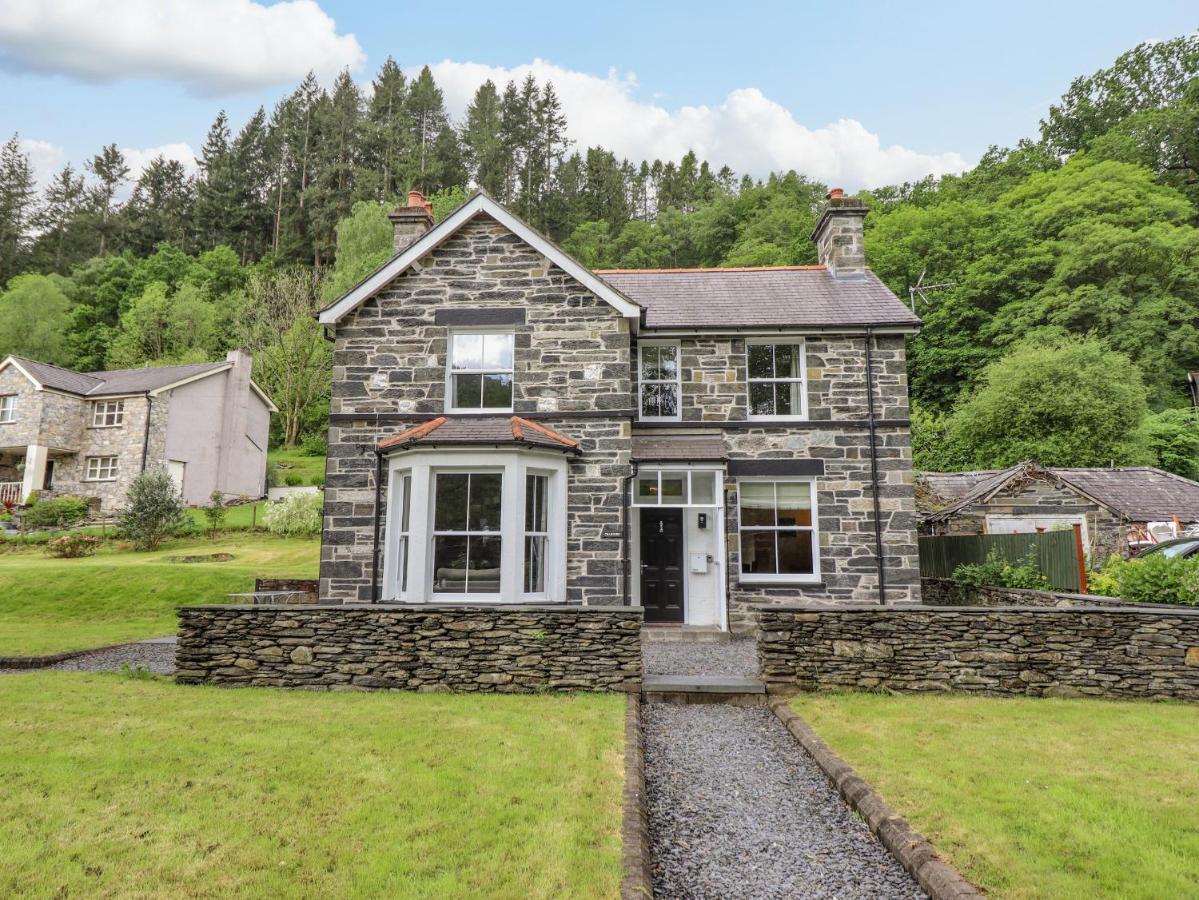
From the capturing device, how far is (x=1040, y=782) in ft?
19.1

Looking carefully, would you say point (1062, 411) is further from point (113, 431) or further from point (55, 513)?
point (113, 431)

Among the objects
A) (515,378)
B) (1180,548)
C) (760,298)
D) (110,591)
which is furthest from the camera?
(110,591)

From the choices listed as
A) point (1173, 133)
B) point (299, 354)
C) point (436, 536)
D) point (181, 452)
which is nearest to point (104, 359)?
point (299, 354)

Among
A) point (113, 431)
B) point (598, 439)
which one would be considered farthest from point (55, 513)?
point (598, 439)

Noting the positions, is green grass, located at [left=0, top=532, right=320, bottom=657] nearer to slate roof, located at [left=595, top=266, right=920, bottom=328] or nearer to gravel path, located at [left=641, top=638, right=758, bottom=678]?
gravel path, located at [left=641, top=638, right=758, bottom=678]

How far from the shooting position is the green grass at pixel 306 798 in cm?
404

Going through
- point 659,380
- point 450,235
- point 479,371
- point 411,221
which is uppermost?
point 411,221

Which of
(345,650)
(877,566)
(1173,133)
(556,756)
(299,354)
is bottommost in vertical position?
(556,756)

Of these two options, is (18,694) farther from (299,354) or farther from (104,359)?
(104,359)

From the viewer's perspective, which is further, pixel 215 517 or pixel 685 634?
pixel 215 517

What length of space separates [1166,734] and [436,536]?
10267 millimetres

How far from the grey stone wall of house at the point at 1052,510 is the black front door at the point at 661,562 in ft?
32.1

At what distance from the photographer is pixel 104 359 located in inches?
2046

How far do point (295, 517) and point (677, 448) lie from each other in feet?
63.8
